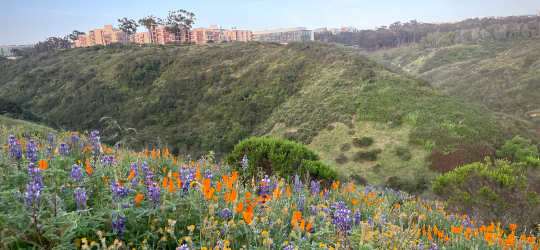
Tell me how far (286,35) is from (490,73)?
225 feet

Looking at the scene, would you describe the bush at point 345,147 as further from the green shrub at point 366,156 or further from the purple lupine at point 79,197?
the purple lupine at point 79,197

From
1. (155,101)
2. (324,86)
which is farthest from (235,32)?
(324,86)

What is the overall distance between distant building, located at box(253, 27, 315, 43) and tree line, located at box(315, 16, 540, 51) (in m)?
4.78

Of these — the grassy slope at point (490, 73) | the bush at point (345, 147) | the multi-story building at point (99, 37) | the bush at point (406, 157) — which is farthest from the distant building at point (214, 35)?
the bush at point (406, 157)

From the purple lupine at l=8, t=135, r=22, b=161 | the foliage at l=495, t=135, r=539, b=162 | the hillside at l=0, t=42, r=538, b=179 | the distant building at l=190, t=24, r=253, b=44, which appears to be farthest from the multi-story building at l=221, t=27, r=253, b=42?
the purple lupine at l=8, t=135, r=22, b=161

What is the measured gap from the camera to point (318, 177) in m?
6.68

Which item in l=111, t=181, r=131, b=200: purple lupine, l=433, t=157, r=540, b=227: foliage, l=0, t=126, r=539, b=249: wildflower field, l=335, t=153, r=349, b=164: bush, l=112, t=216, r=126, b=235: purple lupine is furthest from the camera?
l=335, t=153, r=349, b=164: bush

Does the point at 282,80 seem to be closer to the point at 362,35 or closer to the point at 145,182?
the point at 145,182

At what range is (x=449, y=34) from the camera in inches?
2564

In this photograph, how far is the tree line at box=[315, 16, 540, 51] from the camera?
2260 inches

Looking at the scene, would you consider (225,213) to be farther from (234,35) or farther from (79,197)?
(234,35)

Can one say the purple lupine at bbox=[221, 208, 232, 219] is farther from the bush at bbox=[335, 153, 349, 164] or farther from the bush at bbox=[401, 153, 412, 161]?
the bush at bbox=[401, 153, 412, 161]

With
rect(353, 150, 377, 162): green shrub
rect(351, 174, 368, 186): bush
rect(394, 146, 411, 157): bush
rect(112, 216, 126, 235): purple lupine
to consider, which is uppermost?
rect(112, 216, 126, 235): purple lupine

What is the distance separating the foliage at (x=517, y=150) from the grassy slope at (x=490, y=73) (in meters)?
10.8
